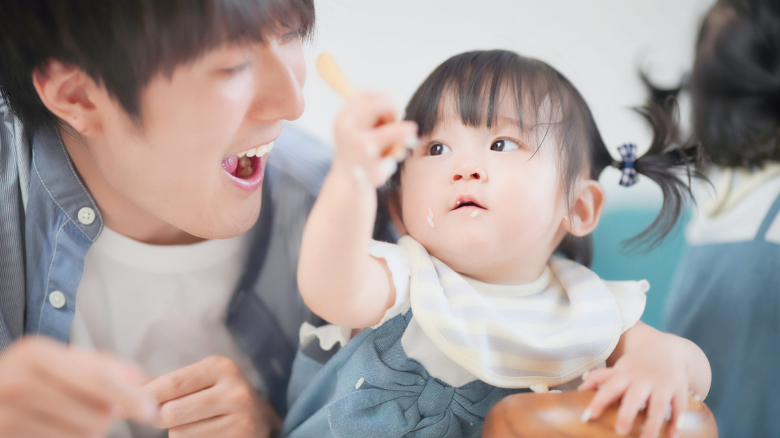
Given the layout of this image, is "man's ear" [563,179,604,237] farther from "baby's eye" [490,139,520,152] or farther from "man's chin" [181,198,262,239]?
"man's chin" [181,198,262,239]

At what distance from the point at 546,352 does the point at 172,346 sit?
0.70m

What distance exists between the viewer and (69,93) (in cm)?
75

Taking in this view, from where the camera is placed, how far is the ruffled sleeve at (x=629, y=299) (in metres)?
0.85

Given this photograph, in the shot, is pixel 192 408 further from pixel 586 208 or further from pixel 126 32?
A: pixel 586 208

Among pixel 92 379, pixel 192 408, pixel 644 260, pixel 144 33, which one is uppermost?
pixel 144 33

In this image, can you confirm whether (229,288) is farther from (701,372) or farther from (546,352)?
(701,372)

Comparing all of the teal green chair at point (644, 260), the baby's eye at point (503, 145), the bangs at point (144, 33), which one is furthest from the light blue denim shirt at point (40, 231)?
the teal green chair at point (644, 260)

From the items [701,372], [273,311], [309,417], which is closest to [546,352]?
[701,372]

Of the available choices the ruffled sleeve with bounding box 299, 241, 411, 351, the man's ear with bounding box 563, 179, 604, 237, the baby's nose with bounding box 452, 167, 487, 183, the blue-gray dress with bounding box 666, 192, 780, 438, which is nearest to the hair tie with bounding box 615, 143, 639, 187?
the man's ear with bounding box 563, 179, 604, 237

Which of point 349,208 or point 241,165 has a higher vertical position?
point 349,208

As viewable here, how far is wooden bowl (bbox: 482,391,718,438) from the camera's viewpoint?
0.64 m

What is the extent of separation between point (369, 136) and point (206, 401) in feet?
1.83

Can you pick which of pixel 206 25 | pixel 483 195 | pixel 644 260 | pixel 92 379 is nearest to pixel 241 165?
pixel 206 25

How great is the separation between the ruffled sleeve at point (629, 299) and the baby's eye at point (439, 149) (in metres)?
0.37
